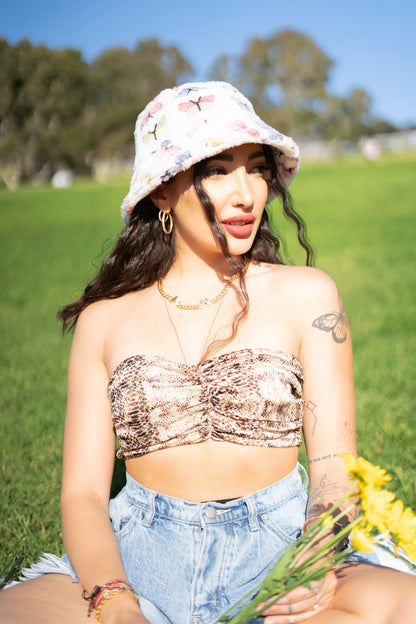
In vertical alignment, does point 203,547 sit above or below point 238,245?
below

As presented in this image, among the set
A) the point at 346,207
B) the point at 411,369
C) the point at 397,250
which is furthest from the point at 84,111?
the point at 411,369

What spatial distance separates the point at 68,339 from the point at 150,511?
208 inches

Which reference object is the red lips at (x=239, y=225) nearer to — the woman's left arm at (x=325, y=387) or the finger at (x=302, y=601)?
the woman's left arm at (x=325, y=387)

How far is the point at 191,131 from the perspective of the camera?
220 centimetres

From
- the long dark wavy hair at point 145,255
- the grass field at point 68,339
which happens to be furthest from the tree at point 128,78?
the long dark wavy hair at point 145,255

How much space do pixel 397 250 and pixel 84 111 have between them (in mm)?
54578

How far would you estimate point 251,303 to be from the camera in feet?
7.39

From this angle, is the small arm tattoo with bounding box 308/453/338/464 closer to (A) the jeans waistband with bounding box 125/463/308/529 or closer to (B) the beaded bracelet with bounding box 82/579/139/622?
(A) the jeans waistband with bounding box 125/463/308/529

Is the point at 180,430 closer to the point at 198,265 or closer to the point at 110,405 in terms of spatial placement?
the point at 110,405

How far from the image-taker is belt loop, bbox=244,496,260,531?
1941mm

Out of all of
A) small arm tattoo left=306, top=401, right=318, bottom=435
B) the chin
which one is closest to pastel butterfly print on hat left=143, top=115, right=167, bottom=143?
the chin

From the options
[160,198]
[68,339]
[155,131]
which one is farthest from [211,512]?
[68,339]

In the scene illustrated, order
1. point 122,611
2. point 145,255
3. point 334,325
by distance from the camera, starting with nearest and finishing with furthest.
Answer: point 122,611
point 334,325
point 145,255

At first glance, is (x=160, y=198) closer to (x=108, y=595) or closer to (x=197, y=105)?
(x=197, y=105)
